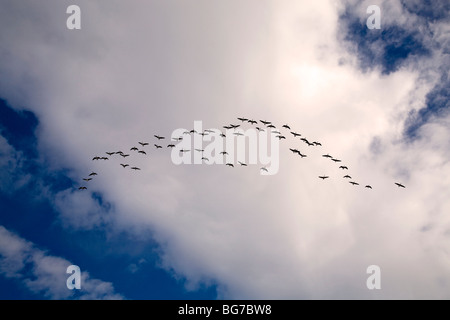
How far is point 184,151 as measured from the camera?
88.1 meters
